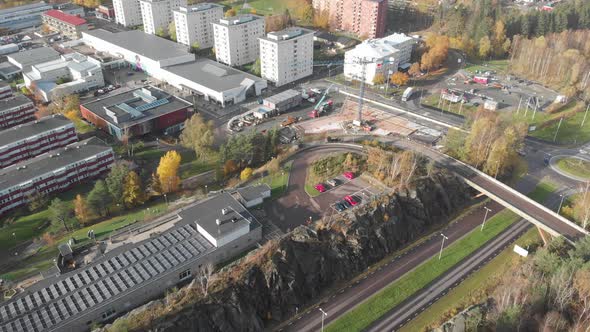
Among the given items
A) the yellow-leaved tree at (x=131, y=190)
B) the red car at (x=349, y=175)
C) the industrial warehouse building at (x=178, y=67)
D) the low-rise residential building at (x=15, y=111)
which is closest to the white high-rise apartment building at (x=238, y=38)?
the industrial warehouse building at (x=178, y=67)

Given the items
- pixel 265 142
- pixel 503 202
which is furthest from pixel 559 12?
pixel 265 142

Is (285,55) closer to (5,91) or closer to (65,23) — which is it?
(5,91)

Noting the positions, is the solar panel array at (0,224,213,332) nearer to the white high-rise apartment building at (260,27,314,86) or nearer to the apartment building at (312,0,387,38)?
the white high-rise apartment building at (260,27,314,86)

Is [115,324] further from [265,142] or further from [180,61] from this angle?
[180,61]

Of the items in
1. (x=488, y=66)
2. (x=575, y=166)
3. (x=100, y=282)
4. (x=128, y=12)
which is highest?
(x=128, y=12)

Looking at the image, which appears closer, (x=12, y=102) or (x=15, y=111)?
(x=15, y=111)

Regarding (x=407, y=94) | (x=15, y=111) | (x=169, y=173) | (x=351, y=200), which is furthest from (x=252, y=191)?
(x=15, y=111)

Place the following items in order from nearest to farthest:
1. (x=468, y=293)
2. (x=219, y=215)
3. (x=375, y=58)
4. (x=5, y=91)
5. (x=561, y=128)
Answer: (x=468, y=293)
(x=219, y=215)
(x=561, y=128)
(x=5, y=91)
(x=375, y=58)
